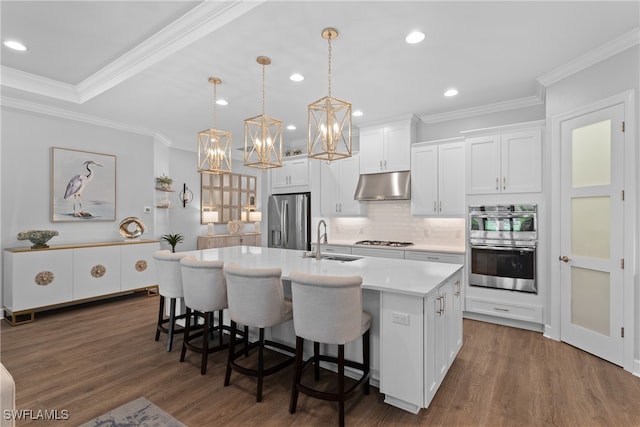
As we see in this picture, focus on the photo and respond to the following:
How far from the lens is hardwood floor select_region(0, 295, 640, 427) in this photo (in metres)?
2.07

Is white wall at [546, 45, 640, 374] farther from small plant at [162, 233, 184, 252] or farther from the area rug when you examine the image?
small plant at [162, 233, 184, 252]

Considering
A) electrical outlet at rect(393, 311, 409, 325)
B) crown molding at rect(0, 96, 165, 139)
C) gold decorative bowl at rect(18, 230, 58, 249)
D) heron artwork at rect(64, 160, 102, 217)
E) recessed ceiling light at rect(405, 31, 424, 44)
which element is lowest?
electrical outlet at rect(393, 311, 409, 325)

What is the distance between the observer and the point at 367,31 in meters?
2.55

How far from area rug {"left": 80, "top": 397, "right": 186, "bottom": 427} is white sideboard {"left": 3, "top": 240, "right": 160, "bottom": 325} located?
2.87 m

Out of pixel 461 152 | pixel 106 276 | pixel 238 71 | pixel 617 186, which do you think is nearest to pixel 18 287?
pixel 106 276

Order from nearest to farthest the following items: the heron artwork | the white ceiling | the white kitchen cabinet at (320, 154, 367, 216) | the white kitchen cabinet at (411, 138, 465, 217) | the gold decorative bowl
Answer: the white ceiling, the gold decorative bowl, the white kitchen cabinet at (411, 138, 465, 217), the heron artwork, the white kitchen cabinet at (320, 154, 367, 216)

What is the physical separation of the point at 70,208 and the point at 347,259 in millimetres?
4191

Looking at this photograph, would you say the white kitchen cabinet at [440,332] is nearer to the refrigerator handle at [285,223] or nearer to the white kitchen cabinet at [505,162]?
the white kitchen cabinet at [505,162]

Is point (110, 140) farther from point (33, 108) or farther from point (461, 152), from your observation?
point (461, 152)

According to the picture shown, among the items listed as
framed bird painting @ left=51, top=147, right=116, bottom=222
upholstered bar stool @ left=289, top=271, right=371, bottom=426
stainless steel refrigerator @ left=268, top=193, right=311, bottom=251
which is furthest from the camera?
stainless steel refrigerator @ left=268, top=193, right=311, bottom=251

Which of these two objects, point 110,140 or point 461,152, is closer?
point 461,152

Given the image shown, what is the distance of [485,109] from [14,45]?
17.6 ft

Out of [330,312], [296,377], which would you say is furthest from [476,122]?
[296,377]

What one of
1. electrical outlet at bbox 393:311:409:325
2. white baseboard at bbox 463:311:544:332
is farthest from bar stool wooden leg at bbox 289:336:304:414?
white baseboard at bbox 463:311:544:332
